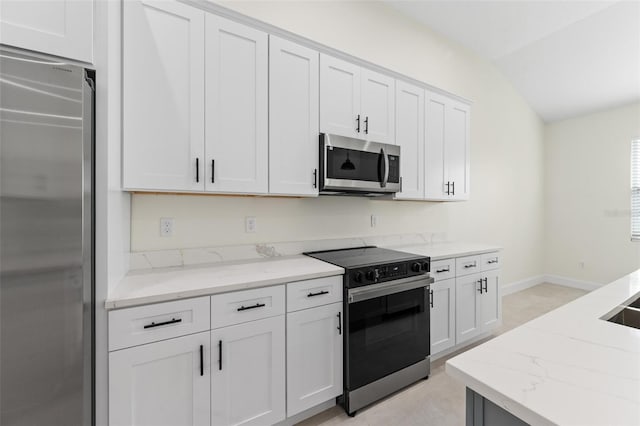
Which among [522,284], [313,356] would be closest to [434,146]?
[313,356]

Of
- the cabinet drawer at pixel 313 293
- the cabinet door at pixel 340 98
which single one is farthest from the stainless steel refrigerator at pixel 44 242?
the cabinet door at pixel 340 98

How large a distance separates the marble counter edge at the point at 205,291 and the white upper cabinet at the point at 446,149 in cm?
168

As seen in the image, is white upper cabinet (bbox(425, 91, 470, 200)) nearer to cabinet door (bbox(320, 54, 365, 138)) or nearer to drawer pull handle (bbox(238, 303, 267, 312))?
cabinet door (bbox(320, 54, 365, 138))

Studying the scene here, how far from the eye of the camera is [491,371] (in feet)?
2.40

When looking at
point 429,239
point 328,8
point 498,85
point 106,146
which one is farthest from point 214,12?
point 498,85

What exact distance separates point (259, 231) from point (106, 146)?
1.20 metres

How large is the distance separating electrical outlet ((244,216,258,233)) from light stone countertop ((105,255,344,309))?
0.87 ft

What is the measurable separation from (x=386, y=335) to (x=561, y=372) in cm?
139

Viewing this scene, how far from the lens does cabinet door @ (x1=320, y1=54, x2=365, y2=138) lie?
2195 millimetres

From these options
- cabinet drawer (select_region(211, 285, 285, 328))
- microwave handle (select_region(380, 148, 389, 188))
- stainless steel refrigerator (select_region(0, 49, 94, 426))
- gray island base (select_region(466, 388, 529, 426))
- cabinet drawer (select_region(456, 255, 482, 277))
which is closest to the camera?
gray island base (select_region(466, 388, 529, 426))

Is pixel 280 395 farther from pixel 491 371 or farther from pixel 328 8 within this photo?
pixel 328 8

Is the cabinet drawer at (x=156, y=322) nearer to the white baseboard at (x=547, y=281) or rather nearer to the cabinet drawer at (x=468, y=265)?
the cabinet drawer at (x=468, y=265)

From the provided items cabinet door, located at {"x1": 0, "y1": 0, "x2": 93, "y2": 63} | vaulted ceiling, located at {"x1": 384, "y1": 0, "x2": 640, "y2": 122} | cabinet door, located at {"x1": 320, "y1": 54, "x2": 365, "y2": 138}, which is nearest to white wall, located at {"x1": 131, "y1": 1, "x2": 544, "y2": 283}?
vaulted ceiling, located at {"x1": 384, "y1": 0, "x2": 640, "y2": 122}

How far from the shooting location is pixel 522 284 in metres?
4.64
